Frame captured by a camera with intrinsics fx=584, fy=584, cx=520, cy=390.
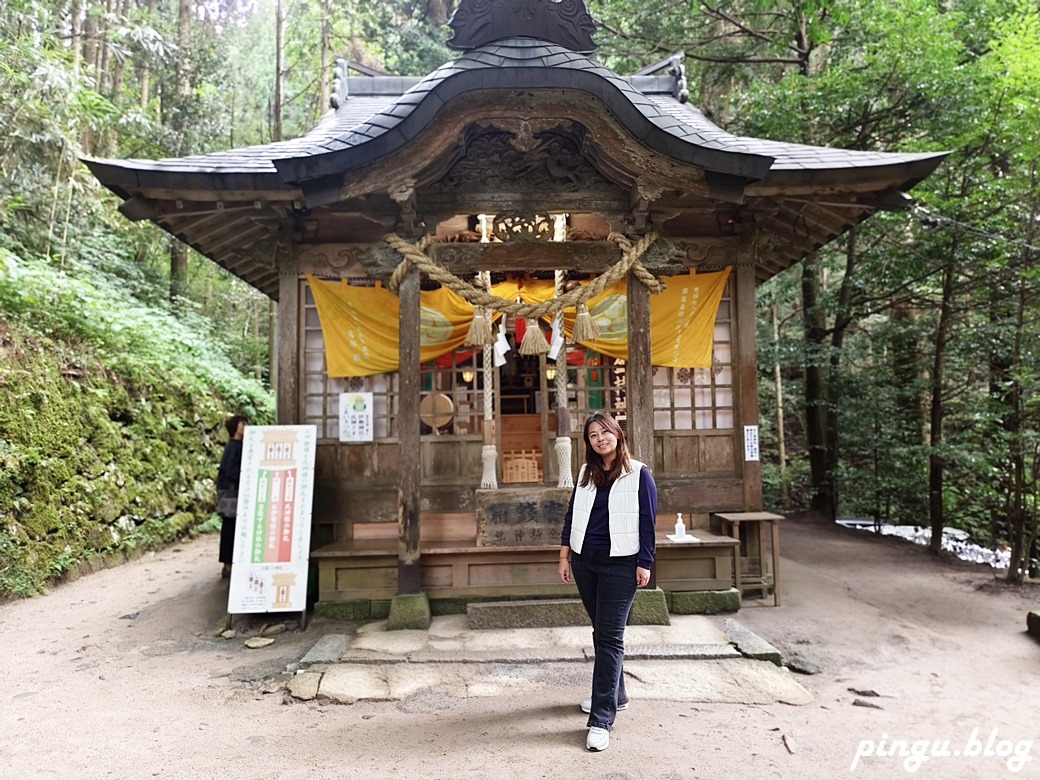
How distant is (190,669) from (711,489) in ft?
17.7

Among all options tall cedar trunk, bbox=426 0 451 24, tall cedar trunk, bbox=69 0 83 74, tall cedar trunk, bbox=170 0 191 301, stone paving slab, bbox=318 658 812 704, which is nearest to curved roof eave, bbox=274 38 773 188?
stone paving slab, bbox=318 658 812 704

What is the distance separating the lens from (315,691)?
420cm

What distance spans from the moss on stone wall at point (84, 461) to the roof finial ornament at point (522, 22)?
20.1 ft

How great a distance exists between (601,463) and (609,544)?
48 cm

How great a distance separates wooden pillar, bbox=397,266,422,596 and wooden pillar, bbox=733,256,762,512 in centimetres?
371

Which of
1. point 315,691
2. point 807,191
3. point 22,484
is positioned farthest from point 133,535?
point 807,191

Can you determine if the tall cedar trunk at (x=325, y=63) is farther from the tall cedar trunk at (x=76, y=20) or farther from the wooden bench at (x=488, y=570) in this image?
the wooden bench at (x=488, y=570)

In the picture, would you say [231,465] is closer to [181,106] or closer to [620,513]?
[620,513]

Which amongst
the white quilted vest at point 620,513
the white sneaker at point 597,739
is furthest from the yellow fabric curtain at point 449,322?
the white sneaker at point 597,739

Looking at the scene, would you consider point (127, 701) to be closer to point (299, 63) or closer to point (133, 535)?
point (133, 535)

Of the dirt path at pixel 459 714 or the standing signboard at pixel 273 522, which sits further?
the standing signboard at pixel 273 522

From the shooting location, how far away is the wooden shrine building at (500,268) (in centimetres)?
520

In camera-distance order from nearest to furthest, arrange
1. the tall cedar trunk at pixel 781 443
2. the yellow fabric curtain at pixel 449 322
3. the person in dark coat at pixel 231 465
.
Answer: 1. the person in dark coat at pixel 231 465
2. the yellow fabric curtain at pixel 449 322
3. the tall cedar trunk at pixel 781 443

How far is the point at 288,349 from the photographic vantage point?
21.3ft
